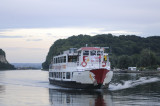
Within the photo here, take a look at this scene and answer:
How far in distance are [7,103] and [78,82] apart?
17674 mm

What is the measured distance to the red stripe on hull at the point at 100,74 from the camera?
170ft

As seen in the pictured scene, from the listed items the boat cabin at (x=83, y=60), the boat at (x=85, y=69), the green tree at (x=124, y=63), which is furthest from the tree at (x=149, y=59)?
the boat cabin at (x=83, y=60)

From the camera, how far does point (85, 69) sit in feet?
177

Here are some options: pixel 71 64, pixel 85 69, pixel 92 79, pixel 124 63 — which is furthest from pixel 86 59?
pixel 124 63

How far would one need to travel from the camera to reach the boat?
5219 cm

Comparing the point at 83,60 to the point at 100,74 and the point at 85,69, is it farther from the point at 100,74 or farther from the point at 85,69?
the point at 100,74

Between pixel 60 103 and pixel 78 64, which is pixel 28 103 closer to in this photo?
pixel 60 103

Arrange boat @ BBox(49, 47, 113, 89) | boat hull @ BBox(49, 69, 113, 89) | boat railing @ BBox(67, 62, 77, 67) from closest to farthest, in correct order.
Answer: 1. boat hull @ BBox(49, 69, 113, 89)
2. boat @ BBox(49, 47, 113, 89)
3. boat railing @ BBox(67, 62, 77, 67)

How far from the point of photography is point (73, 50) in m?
59.3

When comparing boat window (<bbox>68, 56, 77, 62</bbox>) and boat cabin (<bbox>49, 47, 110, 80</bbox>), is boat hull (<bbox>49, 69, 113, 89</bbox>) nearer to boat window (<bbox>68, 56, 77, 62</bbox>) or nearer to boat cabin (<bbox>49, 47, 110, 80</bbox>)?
boat cabin (<bbox>49, 47, 110, 80</bbox>)

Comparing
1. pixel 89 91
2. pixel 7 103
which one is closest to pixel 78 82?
pixel 89 91

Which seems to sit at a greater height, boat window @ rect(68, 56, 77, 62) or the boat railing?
boat window @ rect(68, 56, 77, 62)

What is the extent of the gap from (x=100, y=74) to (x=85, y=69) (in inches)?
120

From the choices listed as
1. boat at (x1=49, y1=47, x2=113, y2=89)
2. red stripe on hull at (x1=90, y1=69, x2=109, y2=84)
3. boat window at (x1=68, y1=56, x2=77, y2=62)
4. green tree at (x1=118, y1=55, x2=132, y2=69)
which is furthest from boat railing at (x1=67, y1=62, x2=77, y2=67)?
green tree at (x1=118, y1=55, x2=132, y2=69)
